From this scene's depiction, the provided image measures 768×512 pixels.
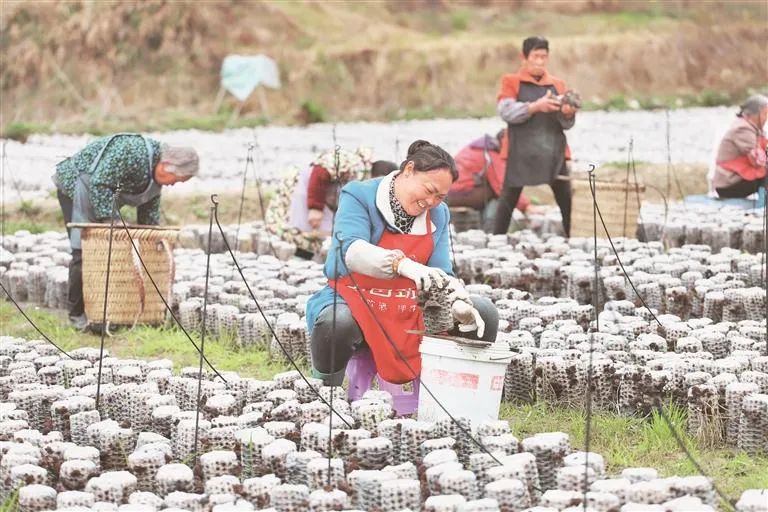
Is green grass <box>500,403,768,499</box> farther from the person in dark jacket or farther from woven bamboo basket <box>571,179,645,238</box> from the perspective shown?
woven bamboo basket <box>571,179,645,238</box>

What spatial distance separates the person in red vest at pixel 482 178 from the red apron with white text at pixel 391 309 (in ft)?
14.1

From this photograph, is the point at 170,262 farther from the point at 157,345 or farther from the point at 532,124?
the point at 532,124

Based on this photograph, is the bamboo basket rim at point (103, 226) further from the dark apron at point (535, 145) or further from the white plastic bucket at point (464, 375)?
the dark apron at point (535, 145)

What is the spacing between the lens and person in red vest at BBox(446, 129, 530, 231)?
29.0 ft

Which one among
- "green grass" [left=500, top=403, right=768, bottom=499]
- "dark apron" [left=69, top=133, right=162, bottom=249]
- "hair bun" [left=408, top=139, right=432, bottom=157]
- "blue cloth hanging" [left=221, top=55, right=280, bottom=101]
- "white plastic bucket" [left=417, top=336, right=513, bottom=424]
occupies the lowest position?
"green grass" [left=500, top=403, right=768, bottom=499]

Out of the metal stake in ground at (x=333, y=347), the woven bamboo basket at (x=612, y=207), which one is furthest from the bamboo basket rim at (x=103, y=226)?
the woven bamboo basket at (x=612, y=207)

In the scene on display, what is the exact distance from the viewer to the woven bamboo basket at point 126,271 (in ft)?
20.3

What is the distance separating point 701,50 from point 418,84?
7303 millimetres

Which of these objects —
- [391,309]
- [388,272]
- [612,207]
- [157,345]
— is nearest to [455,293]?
[388,272]

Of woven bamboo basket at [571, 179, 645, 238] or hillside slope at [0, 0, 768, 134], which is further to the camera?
hillside slope at [0, 0, 768, 134]

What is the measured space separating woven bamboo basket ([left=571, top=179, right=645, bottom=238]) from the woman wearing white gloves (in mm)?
3811

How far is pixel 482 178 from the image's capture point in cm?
891

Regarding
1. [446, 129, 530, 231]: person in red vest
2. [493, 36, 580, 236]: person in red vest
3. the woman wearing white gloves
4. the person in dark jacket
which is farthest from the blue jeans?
[446, 129, 530, 231]: person in red vest

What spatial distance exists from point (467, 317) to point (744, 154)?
536cm
